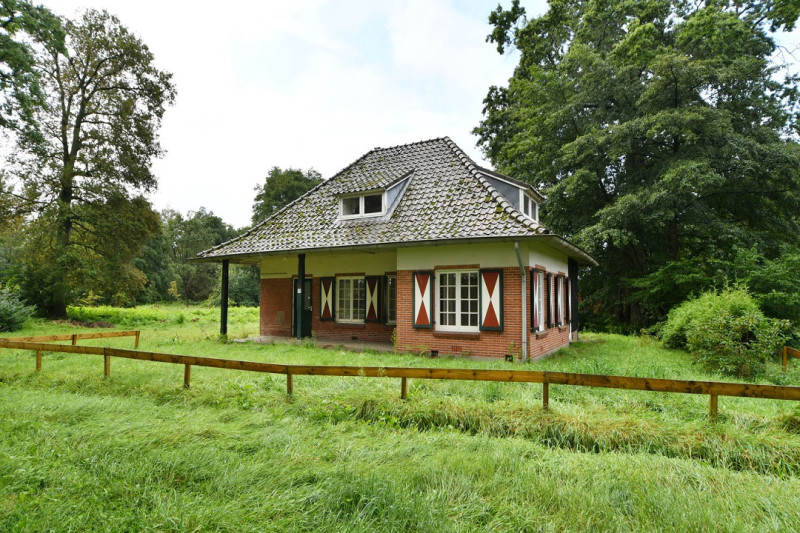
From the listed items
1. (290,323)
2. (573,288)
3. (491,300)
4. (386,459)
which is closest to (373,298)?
(290,323)

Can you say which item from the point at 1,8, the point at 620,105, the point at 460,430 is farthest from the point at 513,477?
the point at 620,105

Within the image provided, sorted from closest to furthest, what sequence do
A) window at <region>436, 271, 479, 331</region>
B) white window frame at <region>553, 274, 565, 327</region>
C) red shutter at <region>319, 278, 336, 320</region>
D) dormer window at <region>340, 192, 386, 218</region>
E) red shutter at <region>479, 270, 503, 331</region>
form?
red shutter at <region>479, 270, 503, 331</region> < window at <region>436, 271, 479, 331</region> < dormer window at <region>340, 192, 386, 218</region> < white window frame at <region>553, 274, 565, 327</region> < red shutter at <region>319, 278, 336, 320</region>

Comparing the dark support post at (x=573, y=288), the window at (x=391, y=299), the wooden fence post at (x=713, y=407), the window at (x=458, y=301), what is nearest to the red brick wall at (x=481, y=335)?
the window at (x=458, y=301)

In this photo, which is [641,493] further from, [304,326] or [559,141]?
[559,141]

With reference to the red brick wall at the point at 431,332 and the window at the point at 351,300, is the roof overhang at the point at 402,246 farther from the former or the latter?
the window at the point at 351,300

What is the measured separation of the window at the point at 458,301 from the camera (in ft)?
36.3

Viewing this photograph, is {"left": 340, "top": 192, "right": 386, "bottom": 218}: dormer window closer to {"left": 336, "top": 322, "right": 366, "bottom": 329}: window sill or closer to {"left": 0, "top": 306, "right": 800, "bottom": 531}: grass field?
{"left": 336, "top": 322, "right": 366, "bottom": 329}: window sill

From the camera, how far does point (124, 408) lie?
5473mm

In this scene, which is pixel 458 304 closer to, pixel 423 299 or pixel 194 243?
pixel 423 299

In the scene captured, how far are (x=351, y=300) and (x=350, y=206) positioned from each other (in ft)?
10.2

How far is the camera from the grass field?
2971 millimetres

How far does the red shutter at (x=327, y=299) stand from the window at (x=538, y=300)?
6.68 meters

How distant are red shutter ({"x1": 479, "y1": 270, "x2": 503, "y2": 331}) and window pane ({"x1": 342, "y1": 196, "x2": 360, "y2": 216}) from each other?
4.84 metres

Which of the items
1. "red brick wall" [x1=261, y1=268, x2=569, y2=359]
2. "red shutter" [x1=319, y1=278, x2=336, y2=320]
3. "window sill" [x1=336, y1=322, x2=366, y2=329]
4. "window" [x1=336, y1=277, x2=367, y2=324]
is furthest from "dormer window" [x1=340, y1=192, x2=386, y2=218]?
"window sill" [x1=336, y1=322, x2=366, y2=329]
